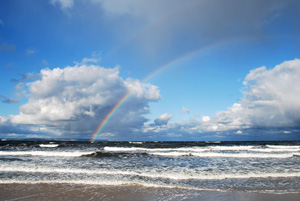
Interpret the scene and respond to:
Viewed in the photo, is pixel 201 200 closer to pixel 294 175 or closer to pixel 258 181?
pixel 258 181

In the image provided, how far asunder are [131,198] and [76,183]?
4.11 metres

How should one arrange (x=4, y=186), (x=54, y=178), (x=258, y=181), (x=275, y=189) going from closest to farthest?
(x=275, y=189) → (x=4, y=186) → (x=258, y=181) → (x=54, y=178)

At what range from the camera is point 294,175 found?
12.7 meters

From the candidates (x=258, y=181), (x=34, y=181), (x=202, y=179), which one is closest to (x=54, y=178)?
(x=34, y=181)

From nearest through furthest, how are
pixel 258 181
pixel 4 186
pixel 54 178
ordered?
pixel 4 186
pixel 258 181
pixel 54 178

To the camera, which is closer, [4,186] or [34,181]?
[4,186]

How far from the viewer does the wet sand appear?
7.93 meters

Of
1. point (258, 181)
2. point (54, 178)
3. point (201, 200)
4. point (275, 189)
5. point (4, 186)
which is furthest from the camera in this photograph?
point (54, 178)

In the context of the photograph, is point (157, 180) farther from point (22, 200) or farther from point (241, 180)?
point (22, 200)

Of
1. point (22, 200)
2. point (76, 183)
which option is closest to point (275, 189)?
point (76, 183)

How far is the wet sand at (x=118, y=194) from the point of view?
7.93 metres

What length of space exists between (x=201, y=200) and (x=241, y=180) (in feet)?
16.1

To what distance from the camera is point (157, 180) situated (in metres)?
11.4

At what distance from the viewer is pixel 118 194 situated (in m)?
8.56
